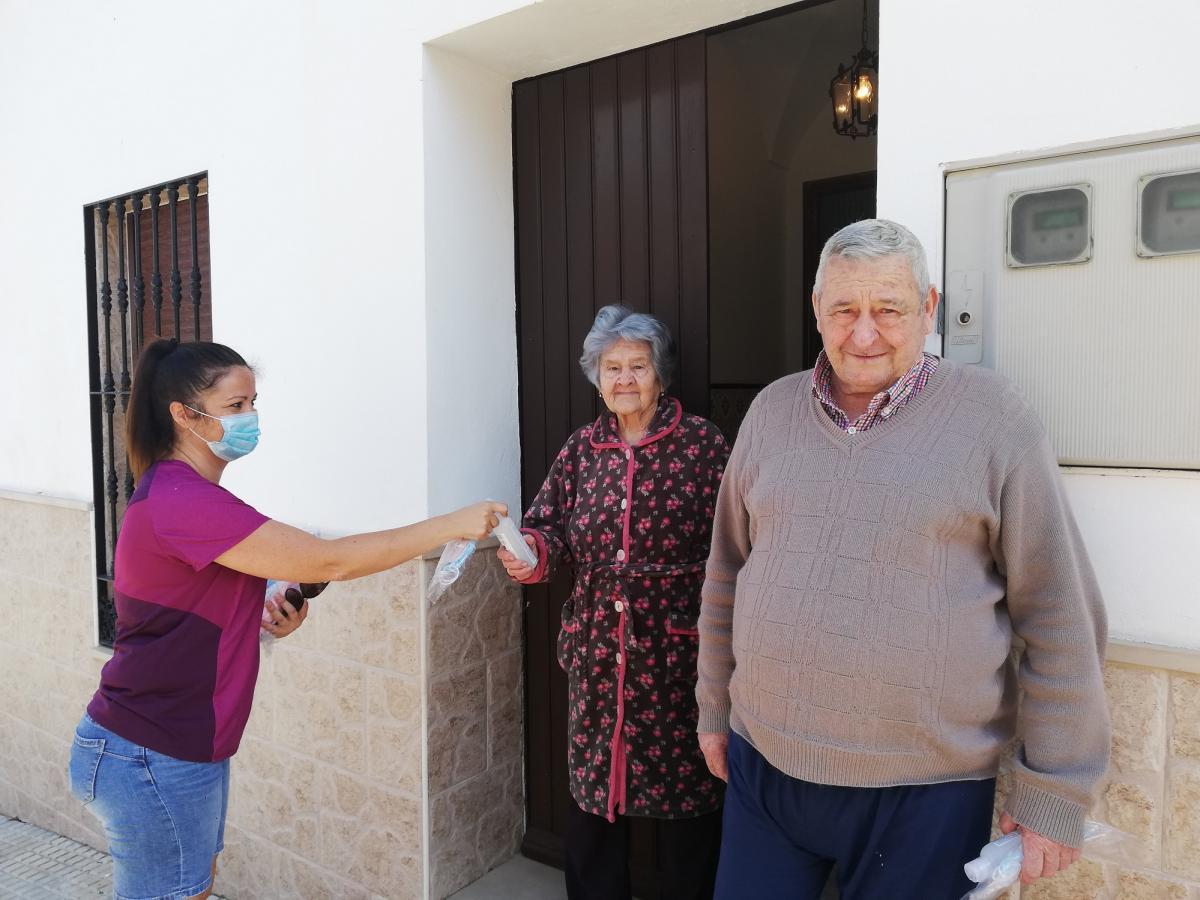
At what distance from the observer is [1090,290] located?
1.75m

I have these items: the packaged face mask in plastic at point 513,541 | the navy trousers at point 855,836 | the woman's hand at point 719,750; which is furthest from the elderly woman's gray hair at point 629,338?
the navy trousers at point 855,836

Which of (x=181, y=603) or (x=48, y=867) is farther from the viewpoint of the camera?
(x=48, y=867)

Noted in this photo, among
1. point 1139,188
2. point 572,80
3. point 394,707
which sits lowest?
point 394,707

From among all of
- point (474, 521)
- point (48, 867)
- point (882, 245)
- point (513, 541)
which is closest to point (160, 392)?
point (474, 521)

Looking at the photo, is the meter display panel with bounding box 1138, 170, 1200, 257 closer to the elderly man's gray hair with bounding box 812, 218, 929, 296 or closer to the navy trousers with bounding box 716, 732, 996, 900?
the elderly man's gray hair with bounding box 812, 218, 929, 296

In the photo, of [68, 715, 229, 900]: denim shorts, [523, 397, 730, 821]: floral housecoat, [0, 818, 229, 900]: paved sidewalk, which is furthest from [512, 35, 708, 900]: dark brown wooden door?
[0, 818, 229, 900]: paved sidewalk

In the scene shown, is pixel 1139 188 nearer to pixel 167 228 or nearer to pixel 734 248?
pixel 734 248

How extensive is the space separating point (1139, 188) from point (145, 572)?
6.86 feet

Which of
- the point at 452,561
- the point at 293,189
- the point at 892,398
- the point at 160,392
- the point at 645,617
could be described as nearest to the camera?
the point at 892,398

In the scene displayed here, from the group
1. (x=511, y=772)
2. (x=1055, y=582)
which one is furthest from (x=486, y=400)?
(x=1055, y=582)

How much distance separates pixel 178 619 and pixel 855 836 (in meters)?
1.42

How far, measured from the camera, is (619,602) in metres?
2.37

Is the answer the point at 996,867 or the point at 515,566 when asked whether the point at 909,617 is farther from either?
the point at 515,566

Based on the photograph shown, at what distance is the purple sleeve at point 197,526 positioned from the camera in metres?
1.86
